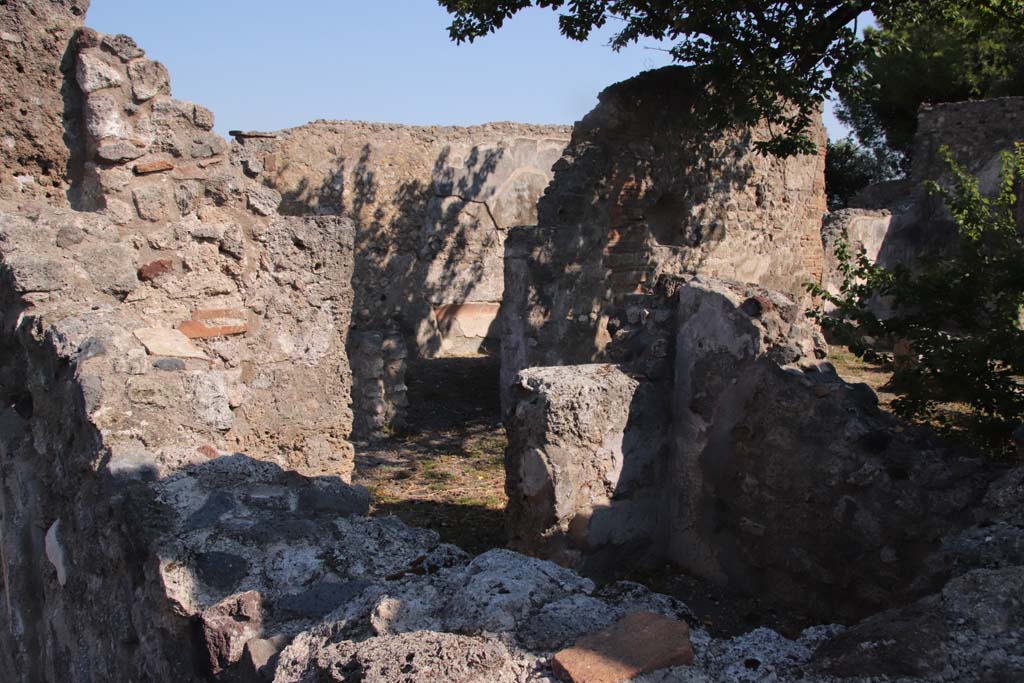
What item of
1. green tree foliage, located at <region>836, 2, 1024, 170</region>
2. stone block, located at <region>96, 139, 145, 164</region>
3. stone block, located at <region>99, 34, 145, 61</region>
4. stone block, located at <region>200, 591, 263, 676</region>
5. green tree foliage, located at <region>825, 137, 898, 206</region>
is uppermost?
green tree foliage, located at <region>836, 2, 1024, 170</region>

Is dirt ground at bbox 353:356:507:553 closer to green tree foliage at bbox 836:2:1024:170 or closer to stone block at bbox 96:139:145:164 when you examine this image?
stone block at bbox 96:139:145:164

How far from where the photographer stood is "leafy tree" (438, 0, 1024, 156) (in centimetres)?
685

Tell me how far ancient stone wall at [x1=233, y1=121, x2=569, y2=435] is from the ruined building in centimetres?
738

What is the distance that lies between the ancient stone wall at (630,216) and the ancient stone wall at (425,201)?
4.02 metres

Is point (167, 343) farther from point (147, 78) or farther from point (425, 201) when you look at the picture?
point (425, 201)

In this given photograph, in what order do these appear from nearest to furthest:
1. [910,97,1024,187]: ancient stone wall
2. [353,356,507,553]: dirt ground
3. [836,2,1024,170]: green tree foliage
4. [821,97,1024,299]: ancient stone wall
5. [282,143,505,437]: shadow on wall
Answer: [353,356,507,553]: dirt ground
[282,143,505,437]: shadow on wall
[821,97,1024,299]: ancient stone wall
[910,97,1024,187]: ancient stone wall
[836,2,1024,170]: green tree foliage

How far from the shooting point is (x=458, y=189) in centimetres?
1318

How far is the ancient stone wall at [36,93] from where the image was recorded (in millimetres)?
4012

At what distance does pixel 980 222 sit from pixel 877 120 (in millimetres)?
16002

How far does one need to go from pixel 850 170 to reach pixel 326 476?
18558 millimetres

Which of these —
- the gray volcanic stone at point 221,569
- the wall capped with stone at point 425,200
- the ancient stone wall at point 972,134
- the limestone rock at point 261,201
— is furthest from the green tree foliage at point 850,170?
the gray volcanic stone at point 221,569

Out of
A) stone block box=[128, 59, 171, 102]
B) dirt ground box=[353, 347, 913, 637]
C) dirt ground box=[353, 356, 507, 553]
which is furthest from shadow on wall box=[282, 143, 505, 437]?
stone block box=[128, 59, 171, 102]

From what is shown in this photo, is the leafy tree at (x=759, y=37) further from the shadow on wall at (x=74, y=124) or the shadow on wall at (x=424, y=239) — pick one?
the shadow on wall at (x=424, y=239)

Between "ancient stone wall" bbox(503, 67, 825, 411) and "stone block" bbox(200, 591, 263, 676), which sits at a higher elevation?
"ancient stone wall" bbox(503, 67, 825, 411)
